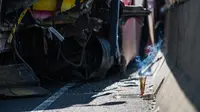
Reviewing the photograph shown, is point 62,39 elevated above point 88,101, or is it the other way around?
point 62,39

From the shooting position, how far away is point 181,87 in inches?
156

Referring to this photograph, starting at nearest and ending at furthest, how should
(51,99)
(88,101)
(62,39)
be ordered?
1. (88,101)
2. (51,99)
3. (62,39)

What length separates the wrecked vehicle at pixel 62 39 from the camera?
6.08m

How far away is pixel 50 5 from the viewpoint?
6.49 m

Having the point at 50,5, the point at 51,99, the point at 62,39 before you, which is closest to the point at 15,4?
the point at 50,5

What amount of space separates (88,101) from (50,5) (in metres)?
1.82

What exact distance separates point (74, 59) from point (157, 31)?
8.83 m

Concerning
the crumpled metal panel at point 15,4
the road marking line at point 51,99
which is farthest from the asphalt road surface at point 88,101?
the crumpled metal panel at point 15,4

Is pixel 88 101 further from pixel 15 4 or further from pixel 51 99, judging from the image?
pixel 15 4

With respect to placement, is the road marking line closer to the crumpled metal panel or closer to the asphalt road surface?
the asphalt road surface

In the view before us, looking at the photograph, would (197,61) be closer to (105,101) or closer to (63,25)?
(105,101)

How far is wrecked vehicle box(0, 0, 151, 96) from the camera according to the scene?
239 inches

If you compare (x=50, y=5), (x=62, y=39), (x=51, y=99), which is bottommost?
(x=51, y=99)

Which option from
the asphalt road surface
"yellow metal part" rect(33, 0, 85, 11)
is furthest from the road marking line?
"yellow metal part" rect(33, 0, 85, 11)
